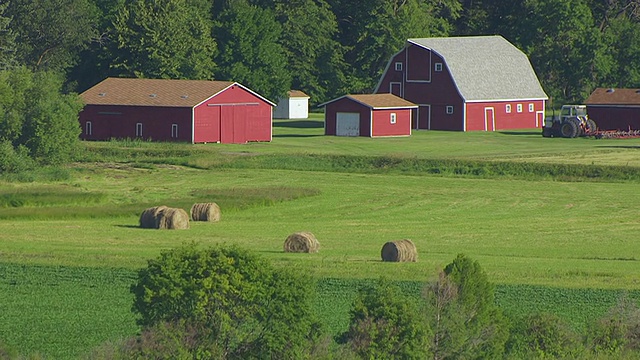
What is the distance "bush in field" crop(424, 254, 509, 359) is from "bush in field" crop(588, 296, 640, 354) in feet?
5.06

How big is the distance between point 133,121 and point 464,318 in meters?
55.4

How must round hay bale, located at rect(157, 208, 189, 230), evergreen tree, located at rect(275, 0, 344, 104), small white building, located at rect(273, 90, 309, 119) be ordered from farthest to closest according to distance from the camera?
evergreen tree, located at rect(275, 0, 344, 104), small white building, located at rect(273, 90, 309, 119), round hay bale, located at rect(157, 208, 189, 230)

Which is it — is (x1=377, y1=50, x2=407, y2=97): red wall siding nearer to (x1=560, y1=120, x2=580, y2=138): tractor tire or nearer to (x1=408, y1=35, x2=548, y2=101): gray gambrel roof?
(x1=408, y1=35, x2=548, y2=101): gray gambrel roof

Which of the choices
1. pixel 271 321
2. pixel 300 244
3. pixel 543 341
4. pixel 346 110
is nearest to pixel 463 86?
pixel 346 110

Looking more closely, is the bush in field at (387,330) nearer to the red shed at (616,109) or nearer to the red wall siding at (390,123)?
the red wall siding at (390,123)

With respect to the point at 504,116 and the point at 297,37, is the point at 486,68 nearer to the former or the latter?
the point at 504,116

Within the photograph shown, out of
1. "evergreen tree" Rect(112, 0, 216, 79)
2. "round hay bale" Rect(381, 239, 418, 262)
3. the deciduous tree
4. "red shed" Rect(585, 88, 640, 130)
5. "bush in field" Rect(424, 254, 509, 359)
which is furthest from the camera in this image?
the deciduous tree

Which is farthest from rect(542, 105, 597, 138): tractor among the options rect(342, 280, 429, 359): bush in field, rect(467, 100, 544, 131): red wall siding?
rect(342, 280, 429, 359): bush in field

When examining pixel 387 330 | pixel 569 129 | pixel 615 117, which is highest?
pixel 615 117

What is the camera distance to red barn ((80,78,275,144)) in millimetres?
73000

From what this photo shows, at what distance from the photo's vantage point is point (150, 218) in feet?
133

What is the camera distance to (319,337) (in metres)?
20.2

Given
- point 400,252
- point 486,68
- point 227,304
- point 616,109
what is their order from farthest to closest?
1. point 486,68
2. point 616,109
3. point 400,252
4. point 227,304

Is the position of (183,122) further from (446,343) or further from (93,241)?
(446,343)
